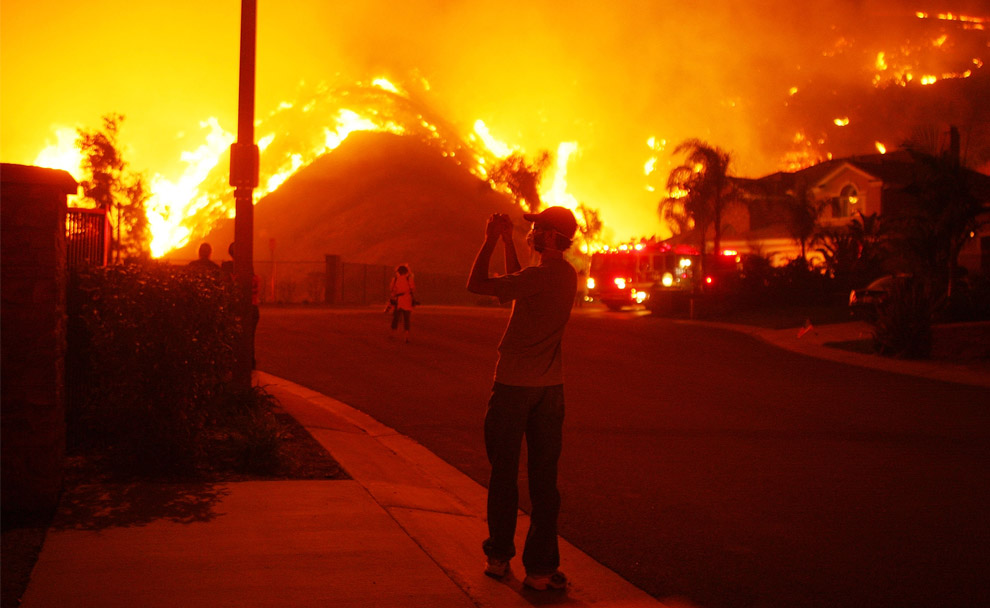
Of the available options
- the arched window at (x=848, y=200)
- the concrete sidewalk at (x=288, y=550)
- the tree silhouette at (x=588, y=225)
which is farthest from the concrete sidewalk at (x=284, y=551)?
the tree silhouette at (x=588, y=225)

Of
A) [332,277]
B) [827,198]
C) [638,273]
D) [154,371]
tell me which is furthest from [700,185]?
[154,371]

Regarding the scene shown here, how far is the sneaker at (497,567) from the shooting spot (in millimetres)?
5328

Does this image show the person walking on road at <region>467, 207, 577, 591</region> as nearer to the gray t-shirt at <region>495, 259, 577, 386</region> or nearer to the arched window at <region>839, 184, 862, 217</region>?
the gray t-shirt at <region>495, 259, 577, 386</region>

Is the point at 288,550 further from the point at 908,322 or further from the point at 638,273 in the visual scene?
the point at 638,273

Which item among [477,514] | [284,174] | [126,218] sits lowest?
[477,514]

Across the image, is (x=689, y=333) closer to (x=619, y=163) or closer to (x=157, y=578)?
(x=157, y=578)

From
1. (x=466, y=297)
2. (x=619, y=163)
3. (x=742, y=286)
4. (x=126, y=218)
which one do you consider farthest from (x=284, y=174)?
(x=742, y=286)

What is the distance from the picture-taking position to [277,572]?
5.16 m

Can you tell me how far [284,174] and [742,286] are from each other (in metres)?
83.9

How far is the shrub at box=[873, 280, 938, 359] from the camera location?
19531 mm

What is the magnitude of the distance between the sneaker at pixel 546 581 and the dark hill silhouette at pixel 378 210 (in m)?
63.7

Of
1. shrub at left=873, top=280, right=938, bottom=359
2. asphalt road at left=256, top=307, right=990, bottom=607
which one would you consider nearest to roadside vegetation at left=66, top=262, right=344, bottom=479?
asphalt road at left=256, top=307, right=990, bottom=607

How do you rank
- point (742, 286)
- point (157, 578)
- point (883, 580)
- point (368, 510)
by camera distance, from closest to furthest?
point (157, 578) < point (883, 580) < point (368, 510) < point (742, 286)

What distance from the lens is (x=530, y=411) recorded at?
209 inches
